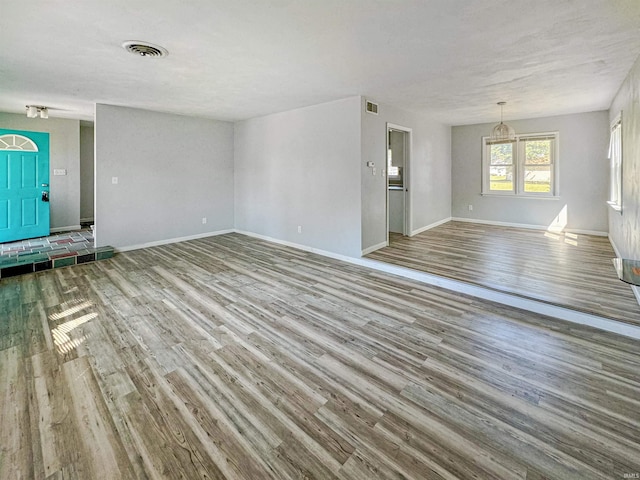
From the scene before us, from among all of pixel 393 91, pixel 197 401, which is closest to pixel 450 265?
pixel 393 91

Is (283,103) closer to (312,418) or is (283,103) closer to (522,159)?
(312,418)

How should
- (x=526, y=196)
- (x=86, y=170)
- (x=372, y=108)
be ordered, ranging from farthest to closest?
(x=86, y=170) → (x=526, y=196) → (x=372, y=108)

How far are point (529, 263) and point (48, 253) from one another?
24.6ft

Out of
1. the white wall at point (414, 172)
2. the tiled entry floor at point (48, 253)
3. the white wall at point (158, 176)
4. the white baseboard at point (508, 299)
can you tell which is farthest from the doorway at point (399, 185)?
the tiled entry floor at point (48, 253)

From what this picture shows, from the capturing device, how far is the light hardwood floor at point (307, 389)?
156 cm

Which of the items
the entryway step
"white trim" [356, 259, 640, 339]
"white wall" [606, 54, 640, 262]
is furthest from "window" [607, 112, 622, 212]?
the entryway step

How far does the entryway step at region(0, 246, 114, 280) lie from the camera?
14.4 feet

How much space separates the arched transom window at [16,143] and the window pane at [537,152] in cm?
1073

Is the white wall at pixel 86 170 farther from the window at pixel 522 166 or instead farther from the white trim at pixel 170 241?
the window at pixel 522 166

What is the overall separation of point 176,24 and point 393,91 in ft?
10.0

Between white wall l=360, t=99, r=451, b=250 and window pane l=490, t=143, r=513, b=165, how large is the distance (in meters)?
1.04

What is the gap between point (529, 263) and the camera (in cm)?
461

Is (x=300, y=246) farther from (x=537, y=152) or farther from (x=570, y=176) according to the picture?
(x=570, y=176)

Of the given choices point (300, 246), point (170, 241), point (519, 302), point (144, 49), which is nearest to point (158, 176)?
point (170, 241)
